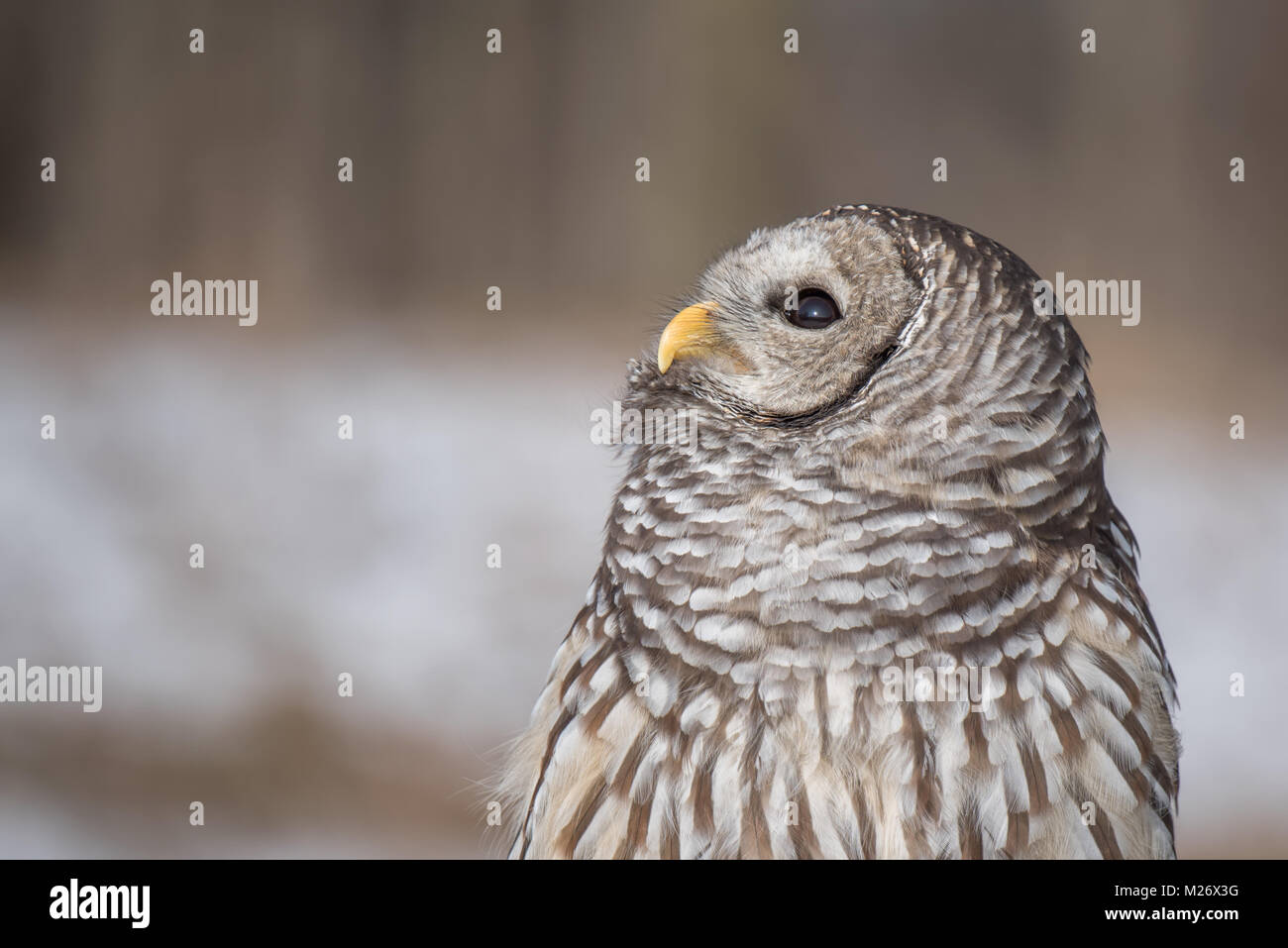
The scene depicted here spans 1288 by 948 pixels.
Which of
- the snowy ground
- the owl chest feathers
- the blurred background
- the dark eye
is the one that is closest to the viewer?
the owl chest feathers

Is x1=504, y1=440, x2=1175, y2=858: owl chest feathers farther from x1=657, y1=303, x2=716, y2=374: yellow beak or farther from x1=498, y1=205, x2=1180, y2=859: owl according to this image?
x1=657, y1=303, x2=716, y2=374: yellow beak

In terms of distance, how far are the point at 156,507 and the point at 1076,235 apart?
459cm

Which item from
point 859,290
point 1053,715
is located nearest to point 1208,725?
point 1053,715

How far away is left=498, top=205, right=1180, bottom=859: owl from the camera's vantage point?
55.4 inches

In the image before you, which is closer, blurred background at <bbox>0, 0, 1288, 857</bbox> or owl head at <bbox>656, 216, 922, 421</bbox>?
owl head at <bbox>656, 216, 922, 421</bbox>

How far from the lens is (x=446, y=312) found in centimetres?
541

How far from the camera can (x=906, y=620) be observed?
139cm

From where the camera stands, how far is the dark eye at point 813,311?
5.09ft

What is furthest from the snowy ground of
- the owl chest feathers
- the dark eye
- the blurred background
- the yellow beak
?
the dark eye

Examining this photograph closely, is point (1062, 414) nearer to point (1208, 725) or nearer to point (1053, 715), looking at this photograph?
point (1053, 715)

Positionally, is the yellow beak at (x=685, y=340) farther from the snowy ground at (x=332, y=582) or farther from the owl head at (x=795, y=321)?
the snowy ground at (x=332, y=582)

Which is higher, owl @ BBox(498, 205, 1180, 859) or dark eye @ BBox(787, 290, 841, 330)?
dark eye @ BBox(787, 290, 841, 330)

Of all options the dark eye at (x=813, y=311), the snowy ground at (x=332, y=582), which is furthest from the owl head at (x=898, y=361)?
the snowy ground at (x=332, y=582)
